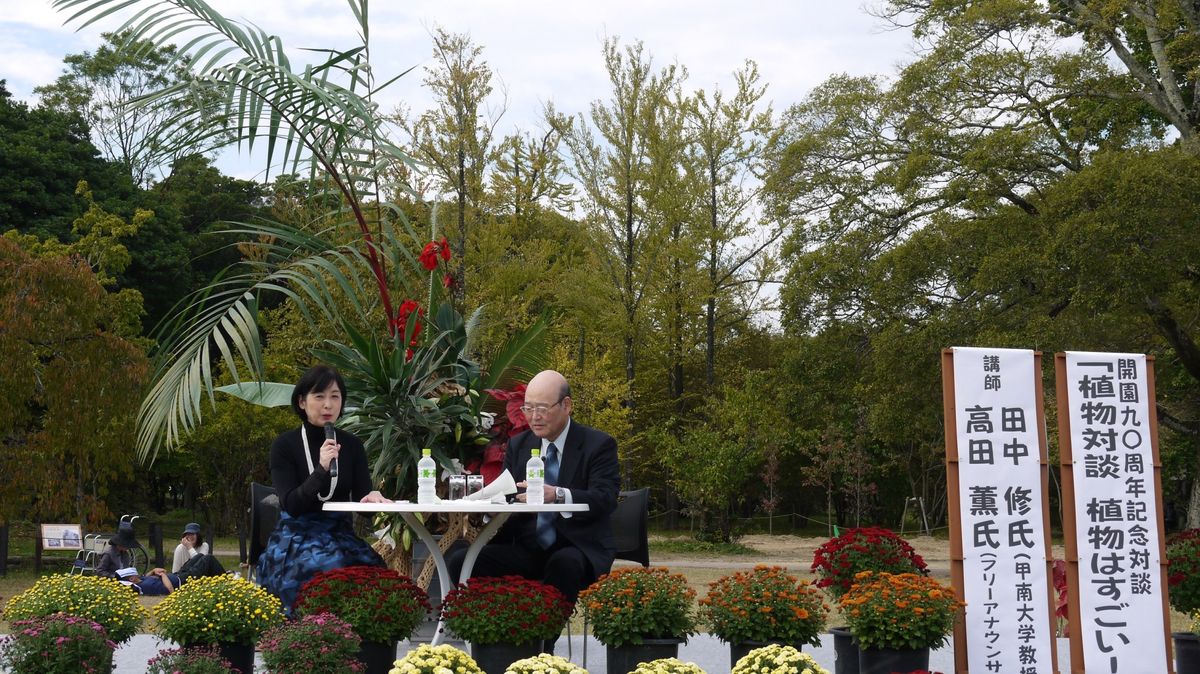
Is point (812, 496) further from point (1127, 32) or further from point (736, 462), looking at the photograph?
point (1127, 32)

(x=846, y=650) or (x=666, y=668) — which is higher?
(x=666, y=668)

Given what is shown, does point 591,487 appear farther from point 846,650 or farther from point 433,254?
point 433,254

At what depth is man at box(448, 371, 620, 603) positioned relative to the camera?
5.84m

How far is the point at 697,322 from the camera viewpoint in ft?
89.5

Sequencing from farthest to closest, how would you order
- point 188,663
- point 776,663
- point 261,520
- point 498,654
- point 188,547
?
point 188,547
point 261,520
point 498,654
point 188,663
point 776,663

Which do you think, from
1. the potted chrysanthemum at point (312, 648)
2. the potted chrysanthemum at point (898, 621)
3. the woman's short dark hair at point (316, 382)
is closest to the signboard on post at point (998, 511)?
the potted chrysanthemum at point (898, 621)

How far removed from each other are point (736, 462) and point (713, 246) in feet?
17.1

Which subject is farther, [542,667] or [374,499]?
[374,499]

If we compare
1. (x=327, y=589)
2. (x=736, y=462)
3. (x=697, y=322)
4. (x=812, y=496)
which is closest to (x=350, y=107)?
(x=327, y=589)

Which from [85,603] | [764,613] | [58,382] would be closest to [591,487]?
[764,613]

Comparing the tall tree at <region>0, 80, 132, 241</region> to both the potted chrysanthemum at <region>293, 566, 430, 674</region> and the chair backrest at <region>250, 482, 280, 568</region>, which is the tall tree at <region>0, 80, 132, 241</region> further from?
the potted chrysanthemum at <region>293, 566, 430, 674</region>

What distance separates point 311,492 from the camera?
557 cm

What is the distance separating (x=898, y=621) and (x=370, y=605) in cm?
217

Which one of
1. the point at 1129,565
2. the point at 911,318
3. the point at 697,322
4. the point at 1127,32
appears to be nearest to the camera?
the point at 1129,565
